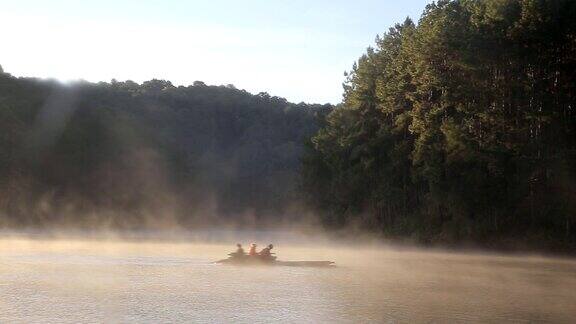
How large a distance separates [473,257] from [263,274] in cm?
1647

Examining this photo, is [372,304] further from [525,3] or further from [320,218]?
[320,218]

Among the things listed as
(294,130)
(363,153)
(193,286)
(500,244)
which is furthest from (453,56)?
(294,130)

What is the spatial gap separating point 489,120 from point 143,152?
8386 cm

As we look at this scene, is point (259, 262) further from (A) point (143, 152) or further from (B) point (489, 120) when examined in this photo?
(A) point (143, 152)

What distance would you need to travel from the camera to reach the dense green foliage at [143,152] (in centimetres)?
9900

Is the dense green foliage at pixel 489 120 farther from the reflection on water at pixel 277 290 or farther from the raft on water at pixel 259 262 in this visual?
the raft on water at pixel 259 262

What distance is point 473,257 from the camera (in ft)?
143

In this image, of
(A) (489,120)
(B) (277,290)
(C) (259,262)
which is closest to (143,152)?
(A) (489,120)

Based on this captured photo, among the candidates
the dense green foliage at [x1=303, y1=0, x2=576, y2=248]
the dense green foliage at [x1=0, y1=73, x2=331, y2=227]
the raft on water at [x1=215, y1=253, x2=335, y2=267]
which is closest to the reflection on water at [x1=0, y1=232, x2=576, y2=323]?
the raft on water at [x1=215, y1=253, x2=335, y2=267]

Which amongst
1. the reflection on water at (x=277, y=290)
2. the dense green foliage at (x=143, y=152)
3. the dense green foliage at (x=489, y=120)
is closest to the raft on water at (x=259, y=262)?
the reflection on water at (x=277, y=290)

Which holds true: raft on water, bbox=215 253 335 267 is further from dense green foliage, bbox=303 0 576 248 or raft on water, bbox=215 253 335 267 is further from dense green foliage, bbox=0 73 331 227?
dense green foliage, bbox=0 73 331 227

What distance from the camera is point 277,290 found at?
2655cm

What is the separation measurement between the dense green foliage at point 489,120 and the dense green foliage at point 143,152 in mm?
34911

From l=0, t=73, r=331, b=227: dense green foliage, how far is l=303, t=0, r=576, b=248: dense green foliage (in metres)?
34.9
